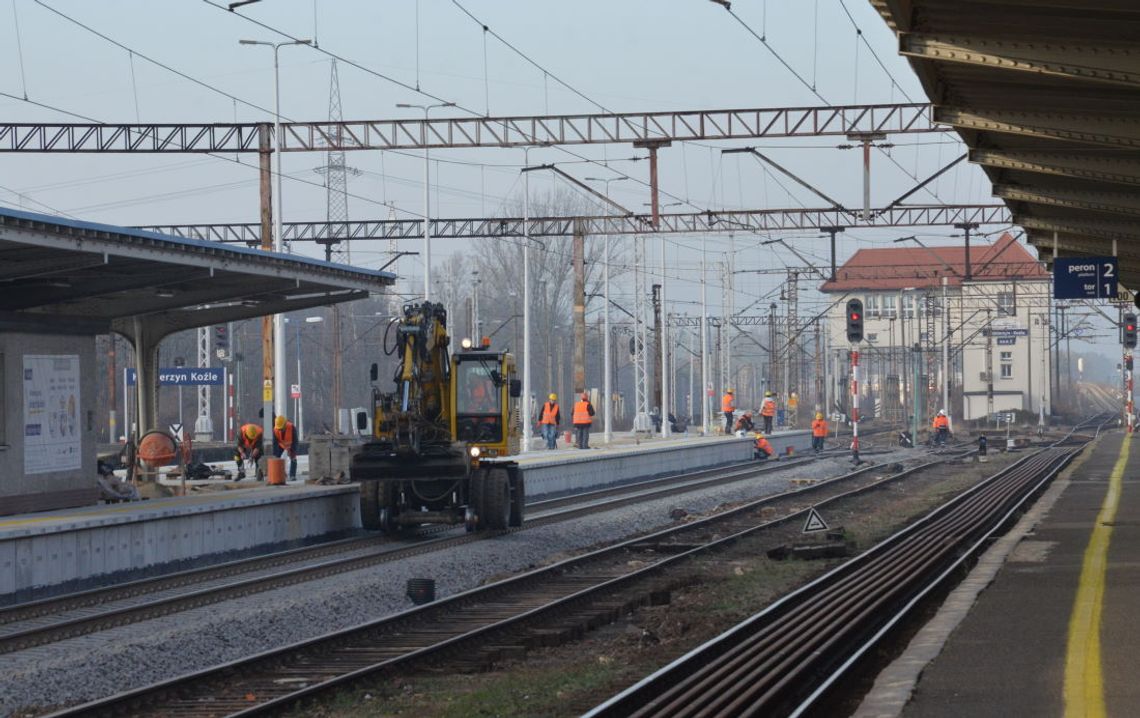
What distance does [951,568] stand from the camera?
1748 centimetres

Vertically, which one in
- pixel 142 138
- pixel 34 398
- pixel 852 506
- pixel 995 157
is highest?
pixel 142 138

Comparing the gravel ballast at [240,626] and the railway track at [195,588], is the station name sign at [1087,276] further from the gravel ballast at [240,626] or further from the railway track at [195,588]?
the railway track at [195,588]

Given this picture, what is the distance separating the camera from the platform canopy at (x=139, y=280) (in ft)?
58.1

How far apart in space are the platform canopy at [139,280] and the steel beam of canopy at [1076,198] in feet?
33.4

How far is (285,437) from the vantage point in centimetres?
3138

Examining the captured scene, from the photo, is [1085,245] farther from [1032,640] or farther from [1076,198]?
[1032,640]

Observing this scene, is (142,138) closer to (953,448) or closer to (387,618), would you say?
(387,618)

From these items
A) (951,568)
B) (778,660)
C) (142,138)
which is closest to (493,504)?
(951,568)

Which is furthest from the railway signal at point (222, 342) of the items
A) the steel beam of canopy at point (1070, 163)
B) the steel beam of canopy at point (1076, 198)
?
the steel beam of canopy at point (1070, 163)

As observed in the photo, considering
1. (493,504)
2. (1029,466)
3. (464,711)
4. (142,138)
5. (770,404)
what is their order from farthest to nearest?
1. (770,404)
2. (1029,466)
3. (142,138)
4. (493,504)
5. (464,711)

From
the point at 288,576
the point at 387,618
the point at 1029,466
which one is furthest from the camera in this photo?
the point at 1029,466

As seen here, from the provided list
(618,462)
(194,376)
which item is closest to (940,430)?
(618,462)

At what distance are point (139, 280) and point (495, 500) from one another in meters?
6.49

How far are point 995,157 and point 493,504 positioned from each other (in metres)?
9.72
